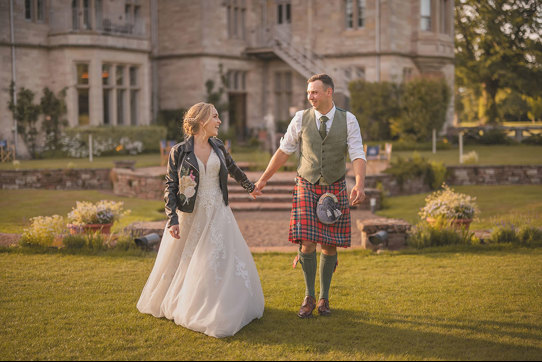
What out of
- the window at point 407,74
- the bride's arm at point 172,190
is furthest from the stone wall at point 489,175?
the bride's arm at point 172,190

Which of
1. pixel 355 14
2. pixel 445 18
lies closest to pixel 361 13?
pixel 355 14

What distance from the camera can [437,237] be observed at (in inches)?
350

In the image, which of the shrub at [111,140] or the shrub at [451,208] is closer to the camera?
the shrub at [451,208]

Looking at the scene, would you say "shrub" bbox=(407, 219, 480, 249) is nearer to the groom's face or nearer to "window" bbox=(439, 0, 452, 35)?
the groom's face

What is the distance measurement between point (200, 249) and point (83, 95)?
20734mm

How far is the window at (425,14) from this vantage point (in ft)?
96.3

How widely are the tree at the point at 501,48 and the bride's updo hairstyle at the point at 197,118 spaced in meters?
30.7

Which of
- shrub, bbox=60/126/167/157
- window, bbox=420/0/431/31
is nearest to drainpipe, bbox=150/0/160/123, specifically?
shrub, bbox=60/126/167/157

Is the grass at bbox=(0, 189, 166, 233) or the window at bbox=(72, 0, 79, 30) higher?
the window at bbox=(72, 0, 79, 30)

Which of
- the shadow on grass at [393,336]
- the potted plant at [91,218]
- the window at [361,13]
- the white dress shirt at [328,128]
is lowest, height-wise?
the shadow on grass at [393,336]

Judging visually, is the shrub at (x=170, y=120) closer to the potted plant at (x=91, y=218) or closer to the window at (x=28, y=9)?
the window at (x=28, y=9)

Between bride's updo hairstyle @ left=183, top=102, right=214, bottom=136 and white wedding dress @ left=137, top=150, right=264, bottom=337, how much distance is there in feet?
0.86

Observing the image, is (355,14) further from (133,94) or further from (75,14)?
(75,14)

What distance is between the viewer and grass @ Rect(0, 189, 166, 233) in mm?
11758
